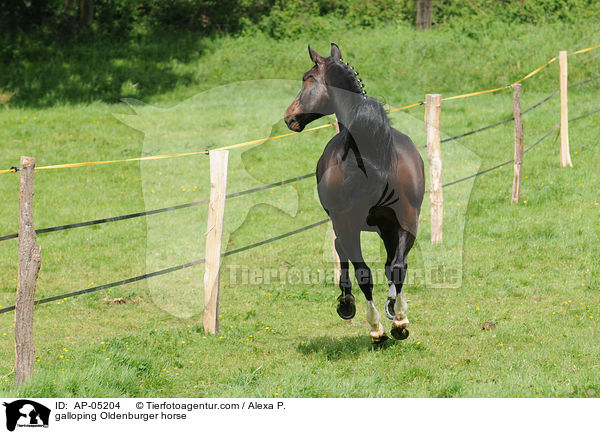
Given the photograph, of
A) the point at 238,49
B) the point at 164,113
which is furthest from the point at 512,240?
the point at 238,49

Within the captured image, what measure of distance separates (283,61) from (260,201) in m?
8.99

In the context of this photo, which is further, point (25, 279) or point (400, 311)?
point (400, 311)

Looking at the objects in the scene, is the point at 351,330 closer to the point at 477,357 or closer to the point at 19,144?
the point at 477,357

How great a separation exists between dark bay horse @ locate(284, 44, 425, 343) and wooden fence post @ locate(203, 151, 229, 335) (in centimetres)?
156

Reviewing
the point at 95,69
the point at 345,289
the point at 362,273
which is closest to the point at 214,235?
the point at 345,289

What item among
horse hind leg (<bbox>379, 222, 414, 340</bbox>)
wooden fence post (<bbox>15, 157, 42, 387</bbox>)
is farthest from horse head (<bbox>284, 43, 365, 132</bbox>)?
wooden fence post (<bbox>15, 157, 42, 387</bbox>)

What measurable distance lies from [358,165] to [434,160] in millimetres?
4877

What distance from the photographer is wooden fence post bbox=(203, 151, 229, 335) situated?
6.61 meters

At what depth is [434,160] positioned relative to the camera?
376 inches

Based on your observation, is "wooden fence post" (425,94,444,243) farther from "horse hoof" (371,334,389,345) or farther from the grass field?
"horse hoof" (371,334,389,345)

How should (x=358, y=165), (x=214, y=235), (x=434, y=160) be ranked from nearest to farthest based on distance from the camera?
(x=358, y=165) < (x=214, y=235) < (x=434, y=160)

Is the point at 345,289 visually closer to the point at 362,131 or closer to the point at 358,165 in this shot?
the point at 358,165

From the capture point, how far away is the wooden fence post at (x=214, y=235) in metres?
6.61

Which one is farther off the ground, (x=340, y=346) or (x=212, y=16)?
(x=212, y=16)
